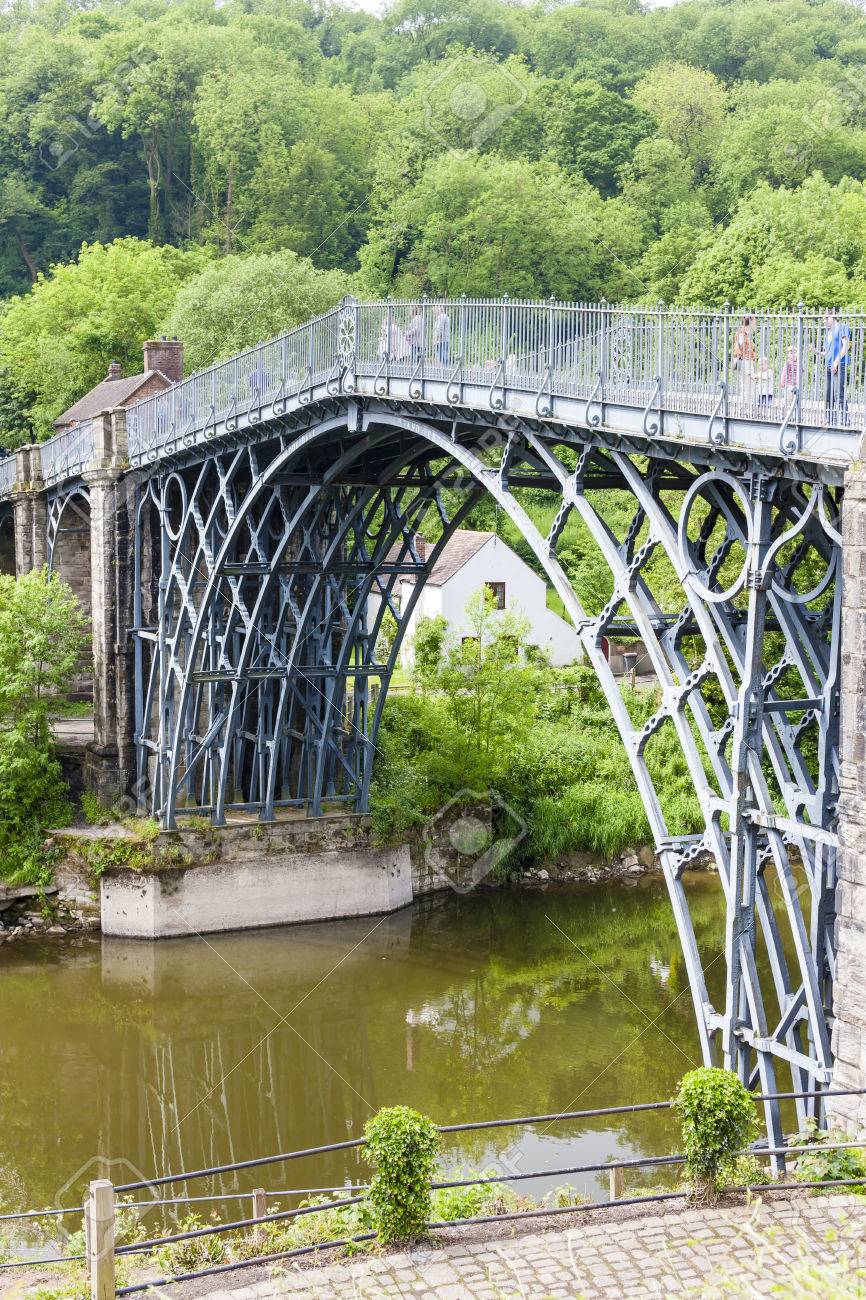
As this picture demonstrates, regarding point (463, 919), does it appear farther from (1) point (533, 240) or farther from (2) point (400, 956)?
(1) point (533, 240)

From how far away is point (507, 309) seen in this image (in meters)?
18.2

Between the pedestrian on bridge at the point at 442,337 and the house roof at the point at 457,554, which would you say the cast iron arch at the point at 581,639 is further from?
the house roof at the point at 457,554

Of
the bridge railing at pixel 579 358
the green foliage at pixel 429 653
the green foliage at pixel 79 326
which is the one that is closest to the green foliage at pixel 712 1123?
the bridge railing at pixel 579 358

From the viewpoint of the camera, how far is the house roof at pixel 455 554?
149 ft

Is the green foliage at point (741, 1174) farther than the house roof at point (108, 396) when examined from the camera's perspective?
No

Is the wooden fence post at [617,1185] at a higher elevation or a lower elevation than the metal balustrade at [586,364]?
lower

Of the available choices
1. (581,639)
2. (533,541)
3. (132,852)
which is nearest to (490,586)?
(132,852)

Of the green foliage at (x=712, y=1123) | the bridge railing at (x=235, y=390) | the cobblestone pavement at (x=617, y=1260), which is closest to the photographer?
the cobblestone pavement at (x=617, y=1260)

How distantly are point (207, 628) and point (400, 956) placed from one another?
24.2 feet

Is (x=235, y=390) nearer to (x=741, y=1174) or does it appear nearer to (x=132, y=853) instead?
(x=132, y=853)

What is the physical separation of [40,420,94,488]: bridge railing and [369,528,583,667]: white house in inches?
480

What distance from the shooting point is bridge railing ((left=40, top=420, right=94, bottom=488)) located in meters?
33.3

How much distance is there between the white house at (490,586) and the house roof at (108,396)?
31.9 ft

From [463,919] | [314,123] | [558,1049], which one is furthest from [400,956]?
[314,123]
